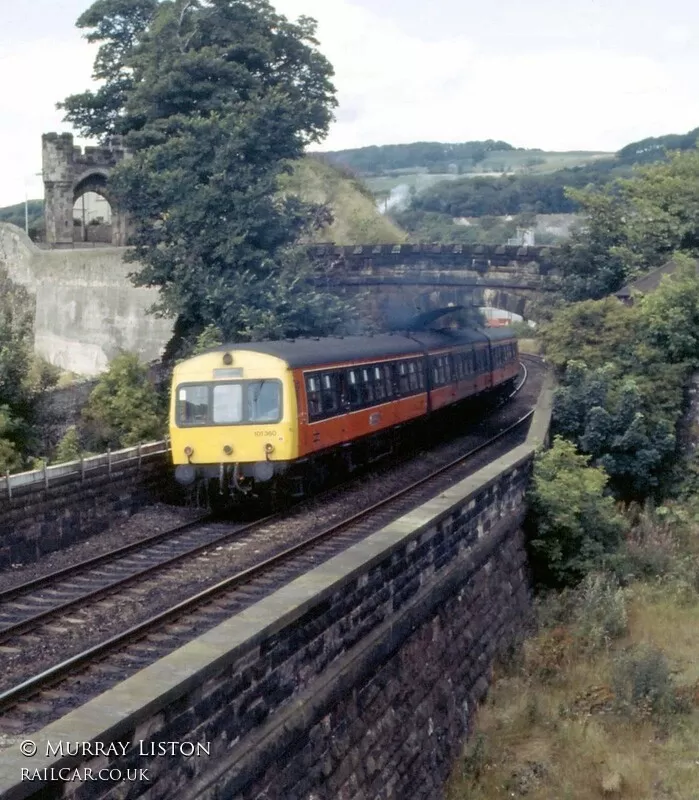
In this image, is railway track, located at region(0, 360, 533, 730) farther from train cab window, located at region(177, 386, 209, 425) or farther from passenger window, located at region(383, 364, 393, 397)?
passenger window, located at region(383, 364, 393, 397)

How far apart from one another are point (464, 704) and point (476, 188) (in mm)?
94374

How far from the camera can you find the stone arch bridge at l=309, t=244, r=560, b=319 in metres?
29.2

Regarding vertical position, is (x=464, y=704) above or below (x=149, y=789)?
below

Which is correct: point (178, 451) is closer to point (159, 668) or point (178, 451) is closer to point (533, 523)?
point (533, 523)

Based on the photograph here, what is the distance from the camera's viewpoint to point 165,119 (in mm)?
26078

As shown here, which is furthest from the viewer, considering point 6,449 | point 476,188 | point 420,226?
point 476,188

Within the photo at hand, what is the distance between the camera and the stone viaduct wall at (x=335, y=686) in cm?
551

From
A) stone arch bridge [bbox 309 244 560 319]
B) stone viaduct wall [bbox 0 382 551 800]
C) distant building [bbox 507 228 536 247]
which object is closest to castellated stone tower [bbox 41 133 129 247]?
stone arch bridge [bbox 309 244 560 319]

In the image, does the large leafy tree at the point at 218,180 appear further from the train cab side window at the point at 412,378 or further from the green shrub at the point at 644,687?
the green shrub at the point at 644,687

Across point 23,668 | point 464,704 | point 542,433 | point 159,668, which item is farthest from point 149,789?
point 542,433

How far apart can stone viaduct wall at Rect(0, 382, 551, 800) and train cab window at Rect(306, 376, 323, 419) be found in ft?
10.2

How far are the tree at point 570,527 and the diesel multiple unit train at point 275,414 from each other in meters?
3.13

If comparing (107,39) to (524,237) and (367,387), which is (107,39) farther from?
(524,237)

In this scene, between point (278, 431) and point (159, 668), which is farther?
point (278, 431)
